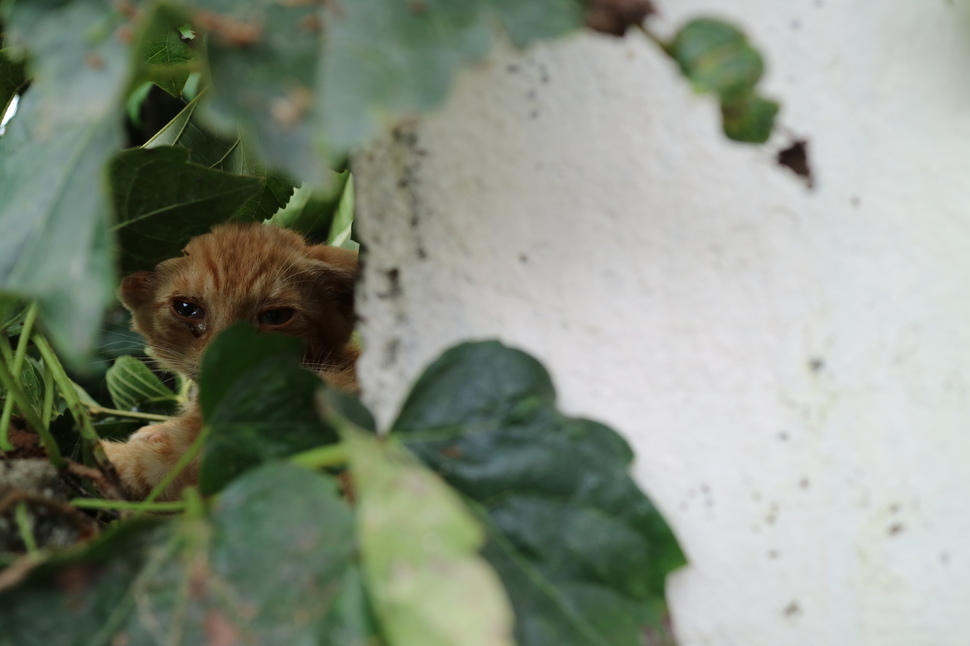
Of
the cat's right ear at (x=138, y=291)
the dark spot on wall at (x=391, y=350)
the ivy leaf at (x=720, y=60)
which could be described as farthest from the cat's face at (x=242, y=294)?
the ivy leaf at (x=720, y=60)

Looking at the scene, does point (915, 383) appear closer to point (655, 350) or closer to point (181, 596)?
point (655, 350)

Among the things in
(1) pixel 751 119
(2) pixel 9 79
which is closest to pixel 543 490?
(1) pixel 751 119

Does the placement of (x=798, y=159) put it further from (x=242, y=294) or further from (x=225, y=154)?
(x=242, y=294)

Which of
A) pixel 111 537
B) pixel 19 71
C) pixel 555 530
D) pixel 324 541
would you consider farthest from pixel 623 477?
pixel 19 71

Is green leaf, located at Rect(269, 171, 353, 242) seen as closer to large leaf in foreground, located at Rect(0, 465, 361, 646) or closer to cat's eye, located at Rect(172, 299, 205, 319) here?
cat's eye, located at Rect(172, 299, 205, 319)

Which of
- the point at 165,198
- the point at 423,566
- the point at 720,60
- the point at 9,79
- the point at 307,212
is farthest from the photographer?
the point at 307,212

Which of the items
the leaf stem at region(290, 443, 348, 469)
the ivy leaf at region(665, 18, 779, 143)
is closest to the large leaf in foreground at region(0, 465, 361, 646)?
the leaf stem at region(290, 443, 348, 469)
